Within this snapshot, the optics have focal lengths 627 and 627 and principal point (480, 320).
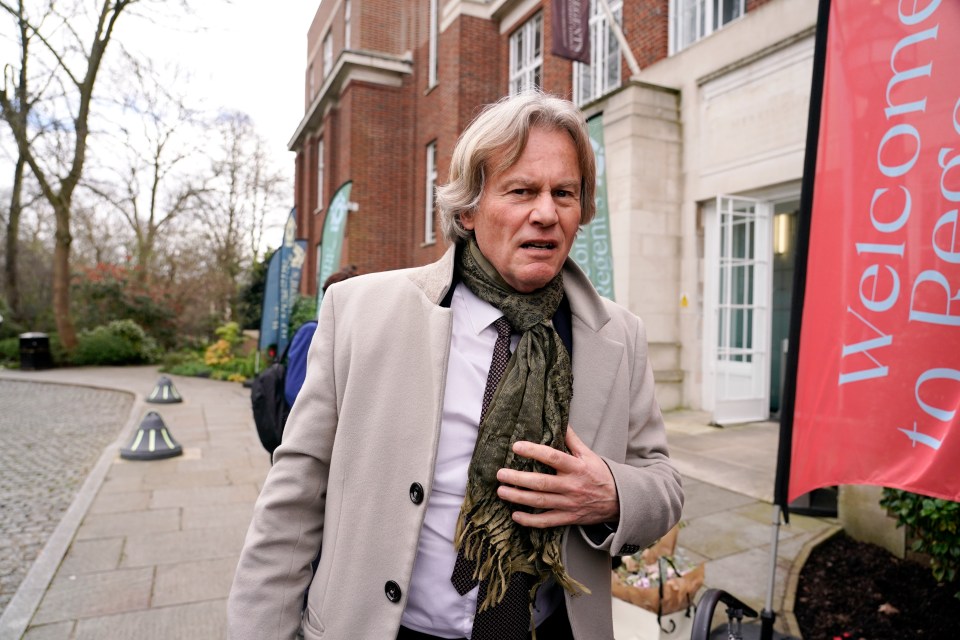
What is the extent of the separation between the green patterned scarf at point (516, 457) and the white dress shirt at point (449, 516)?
5 cm

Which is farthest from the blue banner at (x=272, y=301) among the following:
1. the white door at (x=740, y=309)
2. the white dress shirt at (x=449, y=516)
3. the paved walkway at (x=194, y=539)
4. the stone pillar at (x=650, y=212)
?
the white dress shirt at (x=449, y=516)

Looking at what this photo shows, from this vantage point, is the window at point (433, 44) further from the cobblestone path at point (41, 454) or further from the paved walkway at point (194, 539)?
the paved walkway at point (194, 539)

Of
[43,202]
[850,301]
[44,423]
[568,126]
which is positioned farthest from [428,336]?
[43,202]

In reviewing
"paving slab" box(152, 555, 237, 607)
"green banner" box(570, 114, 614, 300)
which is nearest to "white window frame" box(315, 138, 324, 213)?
"green banner" box(570, 114, 614, 300)

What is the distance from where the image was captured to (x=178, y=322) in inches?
927

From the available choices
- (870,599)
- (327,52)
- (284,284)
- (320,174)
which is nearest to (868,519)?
(870,599)

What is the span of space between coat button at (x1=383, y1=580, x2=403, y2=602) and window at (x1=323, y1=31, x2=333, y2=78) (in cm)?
2110

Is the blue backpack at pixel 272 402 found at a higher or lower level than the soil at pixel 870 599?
higher

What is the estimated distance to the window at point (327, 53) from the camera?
2047 cm

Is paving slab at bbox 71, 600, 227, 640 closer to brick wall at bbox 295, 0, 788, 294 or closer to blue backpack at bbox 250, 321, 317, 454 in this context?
blue backpack at bbox 250, 321, 317, 454

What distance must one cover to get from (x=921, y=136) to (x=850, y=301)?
0.60 metres

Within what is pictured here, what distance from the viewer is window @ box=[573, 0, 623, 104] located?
11.2m

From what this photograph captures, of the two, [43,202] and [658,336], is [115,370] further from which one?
[658,336]

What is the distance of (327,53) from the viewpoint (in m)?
21.2
